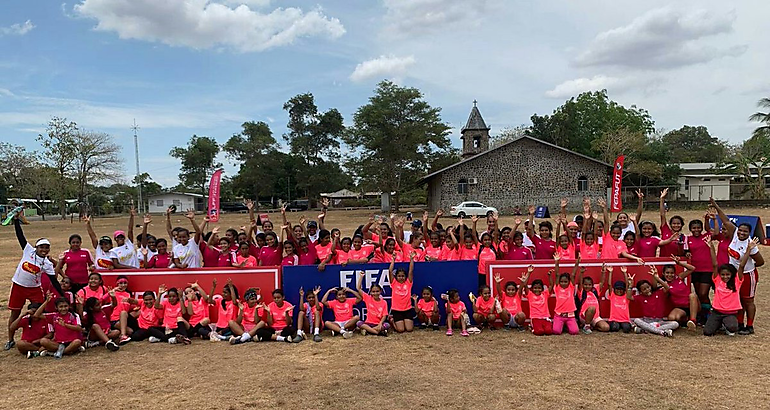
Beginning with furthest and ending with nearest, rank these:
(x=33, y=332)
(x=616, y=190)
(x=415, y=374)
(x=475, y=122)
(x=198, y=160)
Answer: (x=198, y=160)
(x=475, y=122)
(x=616, y=190)
(x=33, y=332)
(x=415, y=374)

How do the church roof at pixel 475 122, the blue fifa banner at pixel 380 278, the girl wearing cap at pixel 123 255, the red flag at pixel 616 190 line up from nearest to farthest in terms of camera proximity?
the blue fifa banner at pixel 380 278
the girl wearing cap at pixel 123 255
the red flag at pixel 616 190
the church roof at pixel 475 122

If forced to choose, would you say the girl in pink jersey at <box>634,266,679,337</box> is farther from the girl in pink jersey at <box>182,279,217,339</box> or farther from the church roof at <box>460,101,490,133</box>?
the church roof at <box>460,101,490,133</box>

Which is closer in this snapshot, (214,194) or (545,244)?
(545,244)

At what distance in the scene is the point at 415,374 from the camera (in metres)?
5.55

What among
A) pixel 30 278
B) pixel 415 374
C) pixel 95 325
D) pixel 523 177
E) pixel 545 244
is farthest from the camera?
pixel 523 177

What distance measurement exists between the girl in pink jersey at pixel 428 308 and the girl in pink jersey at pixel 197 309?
115 inches

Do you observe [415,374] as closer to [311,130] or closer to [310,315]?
[310,315]

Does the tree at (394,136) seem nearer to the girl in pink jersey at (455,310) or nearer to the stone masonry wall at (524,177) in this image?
the stone masonry wall at (524,177)

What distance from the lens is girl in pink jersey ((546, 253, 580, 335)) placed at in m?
7.11

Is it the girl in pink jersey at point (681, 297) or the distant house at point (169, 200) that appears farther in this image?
the distant house at point (169, 200)

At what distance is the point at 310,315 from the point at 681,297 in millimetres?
5193

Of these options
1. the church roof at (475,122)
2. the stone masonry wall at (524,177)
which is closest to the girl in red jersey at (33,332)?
the stone masonry wall at (524,177)

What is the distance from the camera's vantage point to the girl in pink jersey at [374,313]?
7.21 metres

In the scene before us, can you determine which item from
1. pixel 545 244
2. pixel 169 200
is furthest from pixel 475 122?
pixel 169 200
